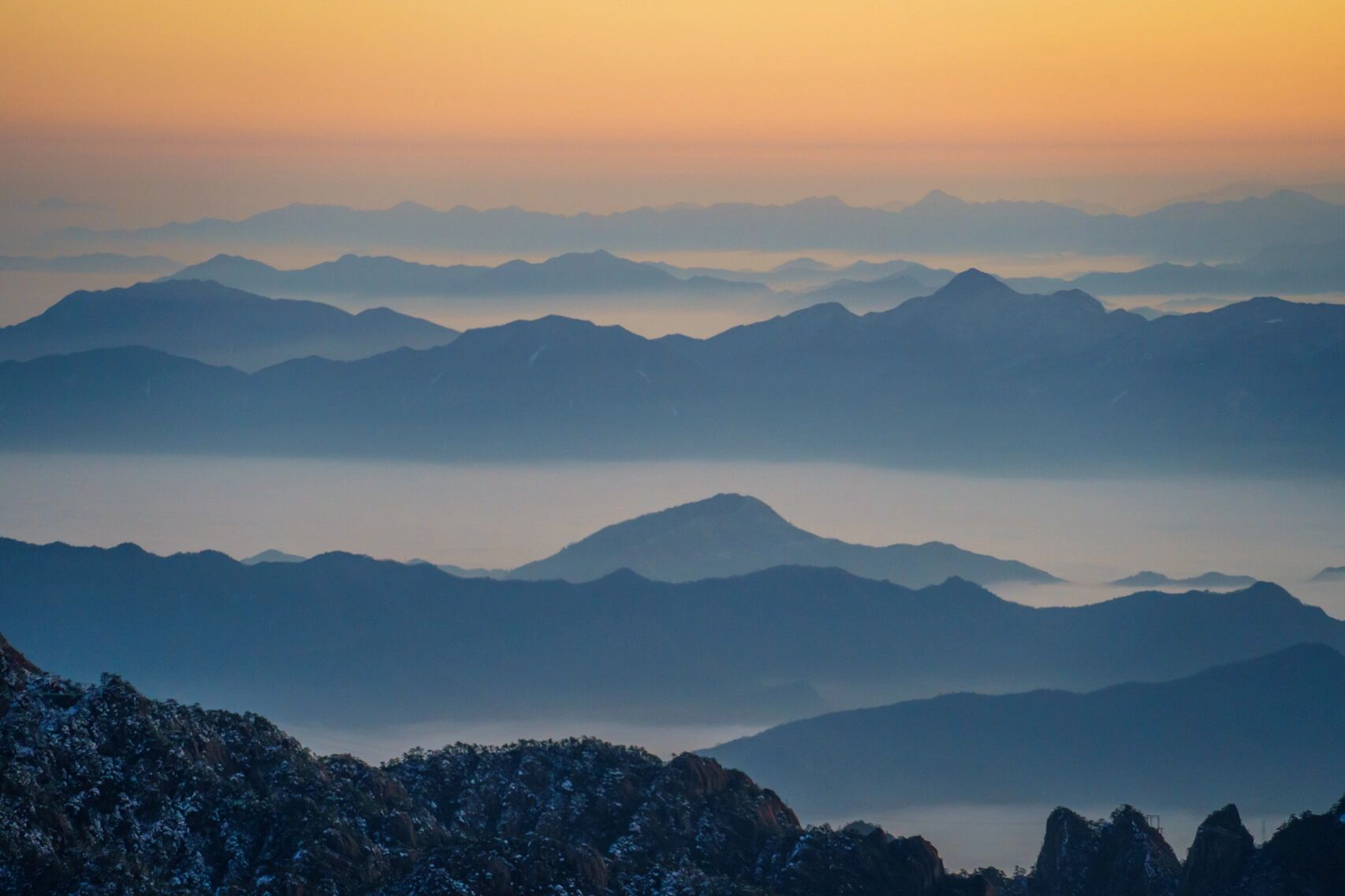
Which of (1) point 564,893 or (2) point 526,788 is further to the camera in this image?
(2) point 526,788

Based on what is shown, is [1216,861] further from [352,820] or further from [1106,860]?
[352,820]

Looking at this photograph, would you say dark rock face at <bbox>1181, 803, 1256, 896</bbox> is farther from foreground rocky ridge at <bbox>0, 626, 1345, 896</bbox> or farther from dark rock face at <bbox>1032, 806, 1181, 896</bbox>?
dark rock face at <bbox>1032, 806, 1181, 896</bbox>

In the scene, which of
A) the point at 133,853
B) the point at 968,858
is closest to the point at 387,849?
the point at 133,853

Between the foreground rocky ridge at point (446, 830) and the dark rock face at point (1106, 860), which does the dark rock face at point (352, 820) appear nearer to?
the foreground rocky ridge at point (446, 830)

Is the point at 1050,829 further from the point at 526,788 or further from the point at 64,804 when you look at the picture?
the point at 64,804

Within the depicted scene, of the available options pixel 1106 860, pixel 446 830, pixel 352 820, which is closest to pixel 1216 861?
pixel 1106 860

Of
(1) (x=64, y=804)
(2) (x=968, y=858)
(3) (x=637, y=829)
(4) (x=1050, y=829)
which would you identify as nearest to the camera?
(1) (x=64, y=804)

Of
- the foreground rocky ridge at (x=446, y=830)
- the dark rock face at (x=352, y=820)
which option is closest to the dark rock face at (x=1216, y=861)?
the foreground rocky ridge at (x=446, y=830)

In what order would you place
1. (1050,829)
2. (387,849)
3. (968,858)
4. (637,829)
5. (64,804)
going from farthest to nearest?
1. (968,858)
2. (1050,829)
3. (637,829)
4. (387,849)
5. (64,804)
